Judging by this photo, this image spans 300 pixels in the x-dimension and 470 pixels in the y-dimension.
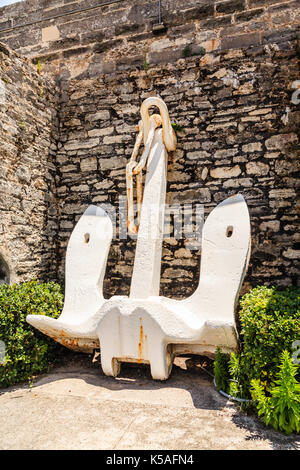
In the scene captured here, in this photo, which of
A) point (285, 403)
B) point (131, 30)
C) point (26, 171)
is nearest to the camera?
point (285, 403)

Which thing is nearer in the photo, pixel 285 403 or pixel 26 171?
pixel 285 403

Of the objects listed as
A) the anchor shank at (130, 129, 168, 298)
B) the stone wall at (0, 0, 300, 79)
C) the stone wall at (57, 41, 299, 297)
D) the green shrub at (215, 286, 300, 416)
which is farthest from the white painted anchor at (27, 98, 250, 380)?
the stone wall at (0, 0, 300, 79)

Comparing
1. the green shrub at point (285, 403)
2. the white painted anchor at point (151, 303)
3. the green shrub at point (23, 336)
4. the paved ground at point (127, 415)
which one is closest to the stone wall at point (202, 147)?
the white painted anchor at point (151, 303)

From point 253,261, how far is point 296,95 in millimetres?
1662

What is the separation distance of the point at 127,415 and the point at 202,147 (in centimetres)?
257

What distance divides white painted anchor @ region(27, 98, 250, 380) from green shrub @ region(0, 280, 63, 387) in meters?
0.16

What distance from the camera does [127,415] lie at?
78.8 inches

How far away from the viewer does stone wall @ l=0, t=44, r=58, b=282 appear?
10.3 ft

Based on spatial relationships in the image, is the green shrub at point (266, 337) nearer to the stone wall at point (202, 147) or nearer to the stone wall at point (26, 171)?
the stone wall at point (202, 147)

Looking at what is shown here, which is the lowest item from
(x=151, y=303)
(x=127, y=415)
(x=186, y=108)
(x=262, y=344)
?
(x=127, y=415)

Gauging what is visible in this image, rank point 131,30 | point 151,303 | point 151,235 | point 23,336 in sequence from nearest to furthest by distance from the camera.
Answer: point 151,303 → point 23,336 → point 151,235 → point 131,30

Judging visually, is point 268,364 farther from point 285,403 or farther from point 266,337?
point 285,403

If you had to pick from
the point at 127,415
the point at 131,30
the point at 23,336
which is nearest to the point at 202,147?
the point at 131,30

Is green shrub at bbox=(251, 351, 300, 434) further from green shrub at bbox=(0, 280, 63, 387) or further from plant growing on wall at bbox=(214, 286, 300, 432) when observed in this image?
green shrub at bbox=(0, 280, 63, 387)
